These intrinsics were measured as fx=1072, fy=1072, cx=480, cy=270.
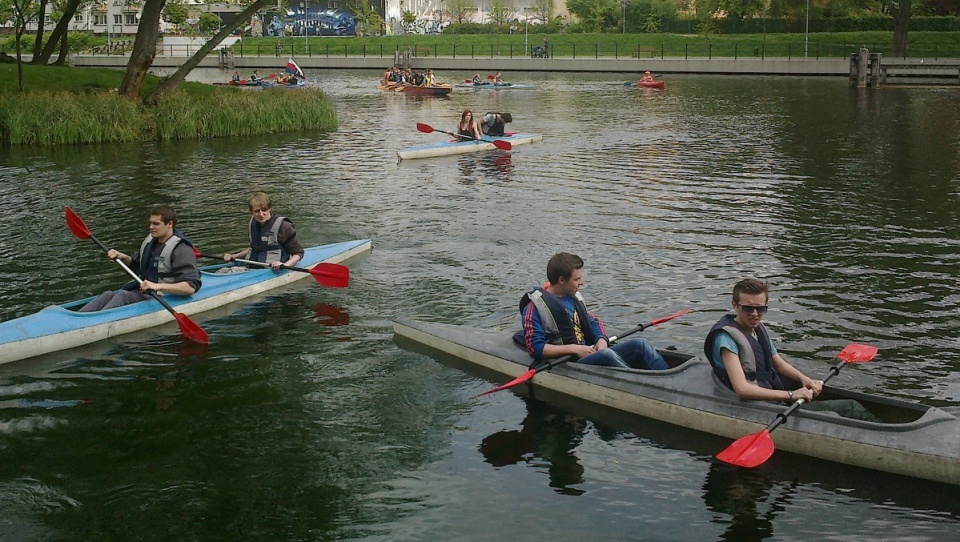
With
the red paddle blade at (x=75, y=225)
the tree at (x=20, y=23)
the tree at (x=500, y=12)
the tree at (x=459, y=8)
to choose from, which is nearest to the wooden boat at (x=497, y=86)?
the tree at (x=20, y=23)

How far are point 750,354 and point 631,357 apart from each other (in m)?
1.52

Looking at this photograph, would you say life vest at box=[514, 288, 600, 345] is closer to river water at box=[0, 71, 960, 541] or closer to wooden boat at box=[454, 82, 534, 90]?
river water at box=[0, 71, 960, 541]

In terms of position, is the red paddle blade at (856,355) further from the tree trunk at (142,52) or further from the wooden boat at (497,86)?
the wooden boat at (497,86)

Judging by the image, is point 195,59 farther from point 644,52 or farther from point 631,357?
point 644,52

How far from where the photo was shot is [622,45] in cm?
8275

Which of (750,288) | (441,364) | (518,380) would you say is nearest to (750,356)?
(750,288)

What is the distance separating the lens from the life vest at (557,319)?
10273 millimetres

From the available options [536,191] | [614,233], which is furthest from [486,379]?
[536,191]

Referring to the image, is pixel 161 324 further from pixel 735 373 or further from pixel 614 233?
pixel 614 233

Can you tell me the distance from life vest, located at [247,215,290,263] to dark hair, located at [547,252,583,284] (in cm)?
→ 522

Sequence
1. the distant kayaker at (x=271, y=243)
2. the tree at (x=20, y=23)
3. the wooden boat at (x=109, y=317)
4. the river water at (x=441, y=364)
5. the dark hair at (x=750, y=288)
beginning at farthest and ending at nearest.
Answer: the tree at (x=20, y=23), the distant kayaker at (x=271, y=243), the wooden boat at (x=109, y=317), the dark hair at (x=750, y=288), the river water at (x=441, y=364)

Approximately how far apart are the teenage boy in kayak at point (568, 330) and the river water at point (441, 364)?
554mm

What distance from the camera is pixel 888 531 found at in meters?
7.86

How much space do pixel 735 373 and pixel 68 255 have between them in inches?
454
